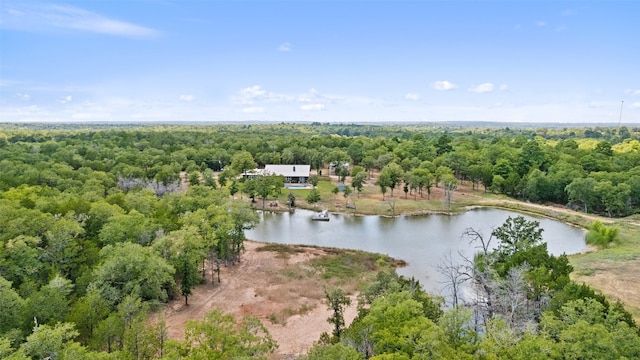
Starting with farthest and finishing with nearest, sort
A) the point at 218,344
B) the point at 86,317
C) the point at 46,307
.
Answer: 1. the point at 46,307
2. the point at 86,317
3. the point at 218,344

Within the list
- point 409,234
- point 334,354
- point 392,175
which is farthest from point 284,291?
point 392,175

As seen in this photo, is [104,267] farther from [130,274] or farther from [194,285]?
[194,285]

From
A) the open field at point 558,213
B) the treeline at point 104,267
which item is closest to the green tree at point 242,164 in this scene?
the open field at point 558,213

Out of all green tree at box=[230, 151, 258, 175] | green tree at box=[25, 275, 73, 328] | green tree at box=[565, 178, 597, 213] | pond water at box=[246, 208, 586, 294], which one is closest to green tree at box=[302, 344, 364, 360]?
green tree at box=[25, 275, 73, 328]

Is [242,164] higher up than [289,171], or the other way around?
[242,164]

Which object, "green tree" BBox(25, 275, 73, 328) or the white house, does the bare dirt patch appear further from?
the white house

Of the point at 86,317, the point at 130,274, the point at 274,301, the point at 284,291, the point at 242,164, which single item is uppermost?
the point at 242,164

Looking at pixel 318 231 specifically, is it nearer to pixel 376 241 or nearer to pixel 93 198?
pixel 376 241
